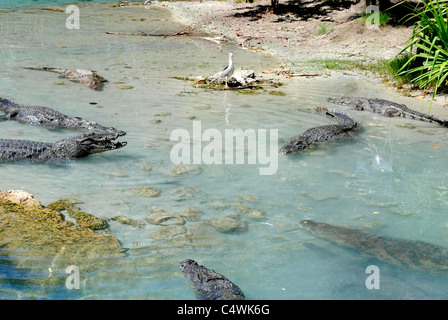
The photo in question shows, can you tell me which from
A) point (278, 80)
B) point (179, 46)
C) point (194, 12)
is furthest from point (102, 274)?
point (194, 12)

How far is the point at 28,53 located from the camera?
12.7m

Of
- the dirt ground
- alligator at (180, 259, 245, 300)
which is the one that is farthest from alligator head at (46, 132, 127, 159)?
the dirt ground

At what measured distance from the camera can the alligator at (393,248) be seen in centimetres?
418

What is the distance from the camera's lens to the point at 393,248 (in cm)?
433

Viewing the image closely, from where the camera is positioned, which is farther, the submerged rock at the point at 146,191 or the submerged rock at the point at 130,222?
the submerged rock at the point at 146,191

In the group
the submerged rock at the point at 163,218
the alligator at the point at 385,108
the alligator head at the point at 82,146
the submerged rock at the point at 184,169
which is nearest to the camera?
the submerged rock at the point at 163,218

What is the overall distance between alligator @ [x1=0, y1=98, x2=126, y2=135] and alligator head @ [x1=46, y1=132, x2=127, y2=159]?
0.61 metres

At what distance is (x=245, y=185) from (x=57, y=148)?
2.72 metres

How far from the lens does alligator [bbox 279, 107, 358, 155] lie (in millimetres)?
6891

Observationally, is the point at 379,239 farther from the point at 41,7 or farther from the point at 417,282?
the point at 41,7

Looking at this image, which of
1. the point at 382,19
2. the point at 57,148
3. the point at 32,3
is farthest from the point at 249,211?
the point at 32,3

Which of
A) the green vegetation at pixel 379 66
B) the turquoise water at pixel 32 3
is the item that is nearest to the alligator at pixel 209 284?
the green vegetation at pixel 379 66

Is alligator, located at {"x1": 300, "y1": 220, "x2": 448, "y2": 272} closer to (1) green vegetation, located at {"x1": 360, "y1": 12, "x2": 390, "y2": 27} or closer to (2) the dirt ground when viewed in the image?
(2) the dirt ground

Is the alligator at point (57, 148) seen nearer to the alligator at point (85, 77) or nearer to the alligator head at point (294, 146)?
the alligator head at point (294, 146)
